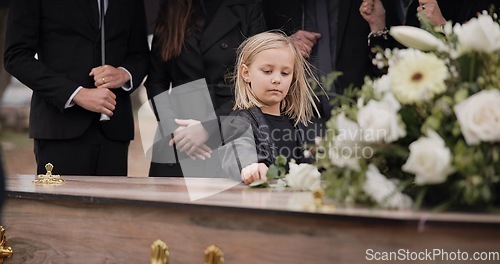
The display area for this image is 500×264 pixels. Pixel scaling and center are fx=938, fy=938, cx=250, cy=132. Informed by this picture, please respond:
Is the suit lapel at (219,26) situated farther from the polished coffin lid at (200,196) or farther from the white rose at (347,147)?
the white rose at (347,147)

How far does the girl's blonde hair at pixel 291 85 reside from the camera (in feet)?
14.2

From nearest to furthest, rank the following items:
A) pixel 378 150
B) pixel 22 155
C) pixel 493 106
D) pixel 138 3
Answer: pixel 493 106 < pixel 378 150 < pixel 138 3 < pixel 22 155

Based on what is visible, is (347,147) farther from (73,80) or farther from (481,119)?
(73,80)

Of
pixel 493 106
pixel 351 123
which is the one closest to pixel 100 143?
pixel 351 123

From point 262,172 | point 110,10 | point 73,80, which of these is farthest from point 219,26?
point 262,172

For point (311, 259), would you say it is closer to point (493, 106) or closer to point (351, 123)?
point (351, 123)

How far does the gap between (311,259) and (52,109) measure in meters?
2.84

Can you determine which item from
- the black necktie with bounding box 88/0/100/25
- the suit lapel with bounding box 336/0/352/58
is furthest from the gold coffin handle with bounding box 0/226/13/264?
the suit lapel with bounding box 336/0/352/58

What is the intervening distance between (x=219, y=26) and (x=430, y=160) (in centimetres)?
291

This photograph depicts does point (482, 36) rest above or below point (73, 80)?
below

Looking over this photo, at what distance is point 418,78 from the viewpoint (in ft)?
8.55

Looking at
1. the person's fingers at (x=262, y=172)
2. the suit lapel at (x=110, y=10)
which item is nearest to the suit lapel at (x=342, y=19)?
the suit lapel at (x=110, y=10)

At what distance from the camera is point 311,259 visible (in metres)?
2.55

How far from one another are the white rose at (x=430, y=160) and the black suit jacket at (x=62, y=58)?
2.83 metres
